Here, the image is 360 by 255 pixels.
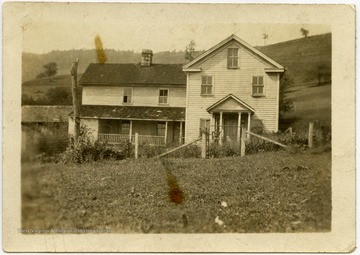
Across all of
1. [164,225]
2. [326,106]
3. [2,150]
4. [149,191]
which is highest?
[326,106]

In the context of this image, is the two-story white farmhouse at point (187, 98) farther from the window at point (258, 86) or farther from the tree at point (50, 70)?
the tree at point (50, 70)

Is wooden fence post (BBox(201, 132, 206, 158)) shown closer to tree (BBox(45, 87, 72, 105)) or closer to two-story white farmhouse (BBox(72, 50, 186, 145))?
two-story white farmhouse (BBox(72, 50, 186, 145))

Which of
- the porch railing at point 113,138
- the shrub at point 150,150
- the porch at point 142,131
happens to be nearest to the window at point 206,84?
the porch at point 142,131

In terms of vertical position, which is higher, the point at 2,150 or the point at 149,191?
the point at 2,150

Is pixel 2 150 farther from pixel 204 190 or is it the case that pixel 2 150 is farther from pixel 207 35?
pixel 207 35

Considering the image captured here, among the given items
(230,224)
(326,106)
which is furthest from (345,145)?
(230,224)

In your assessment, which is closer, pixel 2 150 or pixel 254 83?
pixel 2 150
